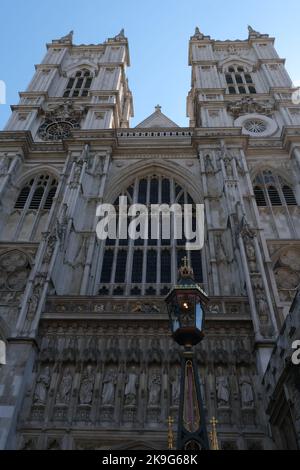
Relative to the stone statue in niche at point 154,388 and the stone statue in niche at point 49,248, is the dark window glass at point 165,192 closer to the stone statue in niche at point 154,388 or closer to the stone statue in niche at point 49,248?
the stone statue in niche at point 49,248

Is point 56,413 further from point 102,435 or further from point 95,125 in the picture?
point 95,125

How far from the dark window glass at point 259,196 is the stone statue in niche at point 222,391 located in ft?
35.4

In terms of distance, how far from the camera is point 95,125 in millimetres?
26734

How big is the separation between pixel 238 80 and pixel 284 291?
20151 mm

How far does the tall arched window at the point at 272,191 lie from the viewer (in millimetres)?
21688

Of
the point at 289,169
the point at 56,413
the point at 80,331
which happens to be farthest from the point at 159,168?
the point at 56,413

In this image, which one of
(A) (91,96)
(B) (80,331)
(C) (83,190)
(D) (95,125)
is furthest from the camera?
(A) (91,96)

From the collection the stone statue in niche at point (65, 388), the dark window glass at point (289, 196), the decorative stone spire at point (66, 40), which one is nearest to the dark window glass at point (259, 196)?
the dark window glass at point (289, 196)

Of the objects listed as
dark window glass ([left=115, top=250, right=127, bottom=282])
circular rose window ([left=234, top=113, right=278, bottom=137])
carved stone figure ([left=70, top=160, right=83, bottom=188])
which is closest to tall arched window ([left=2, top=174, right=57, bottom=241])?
carved stone figure ([left=70, top=160, right=83, bottom=188])

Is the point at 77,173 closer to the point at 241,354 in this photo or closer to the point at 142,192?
the point at 142,192

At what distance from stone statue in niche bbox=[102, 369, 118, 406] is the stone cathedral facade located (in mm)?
80

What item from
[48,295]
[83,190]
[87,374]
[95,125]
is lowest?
[87,374]

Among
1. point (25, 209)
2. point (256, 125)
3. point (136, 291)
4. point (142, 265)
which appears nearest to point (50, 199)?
point (25, 209)

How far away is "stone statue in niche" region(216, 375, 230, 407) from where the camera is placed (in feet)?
41.5
